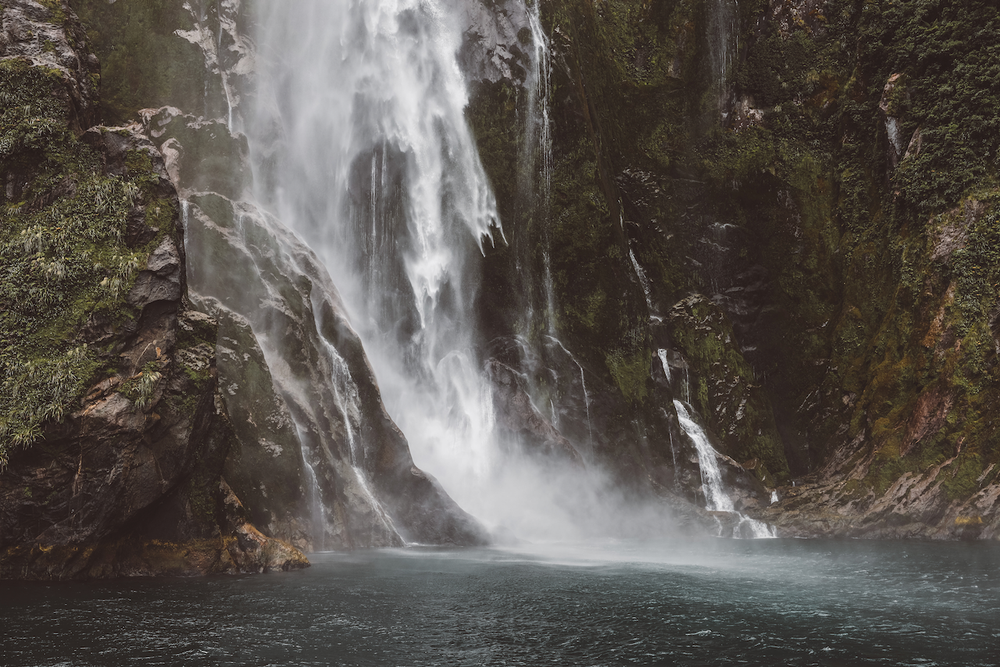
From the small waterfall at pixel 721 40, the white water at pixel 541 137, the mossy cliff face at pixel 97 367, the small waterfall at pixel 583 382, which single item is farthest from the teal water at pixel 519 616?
the small waterfall at pixel 721 40

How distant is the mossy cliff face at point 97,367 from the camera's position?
1439 centimetres

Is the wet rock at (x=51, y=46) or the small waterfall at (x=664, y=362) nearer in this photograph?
the wet rock at (x=51, y=46)

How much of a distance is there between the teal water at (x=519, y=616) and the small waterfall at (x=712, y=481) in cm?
993

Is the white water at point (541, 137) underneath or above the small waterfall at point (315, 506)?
above

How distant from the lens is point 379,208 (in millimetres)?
30844

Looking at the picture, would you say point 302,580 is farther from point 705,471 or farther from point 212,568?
point 705,471

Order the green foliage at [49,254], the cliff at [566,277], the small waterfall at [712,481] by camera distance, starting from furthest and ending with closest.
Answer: the small waterfall at [712,481] < the cliff at [566,277] < the green foliage at [49,254]

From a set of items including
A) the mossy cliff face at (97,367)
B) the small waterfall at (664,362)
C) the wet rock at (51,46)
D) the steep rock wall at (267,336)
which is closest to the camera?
the mossy cliff face at (97,367)

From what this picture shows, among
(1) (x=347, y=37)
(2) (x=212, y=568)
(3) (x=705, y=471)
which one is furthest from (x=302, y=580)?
(1) (x=347, y=37)

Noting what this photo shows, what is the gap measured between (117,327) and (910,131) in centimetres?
3088

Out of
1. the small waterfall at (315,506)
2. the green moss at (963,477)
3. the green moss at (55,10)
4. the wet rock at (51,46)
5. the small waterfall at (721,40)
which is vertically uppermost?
the small waterfall at (721,40)

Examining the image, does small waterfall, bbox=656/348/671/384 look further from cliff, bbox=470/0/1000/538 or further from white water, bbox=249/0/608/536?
white water, bbox=249/0/608/536

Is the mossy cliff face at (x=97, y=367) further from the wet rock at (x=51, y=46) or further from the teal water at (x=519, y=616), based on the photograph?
the teal water at (x=519, y=616)

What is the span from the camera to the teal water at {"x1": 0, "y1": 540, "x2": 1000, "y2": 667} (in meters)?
9.84
